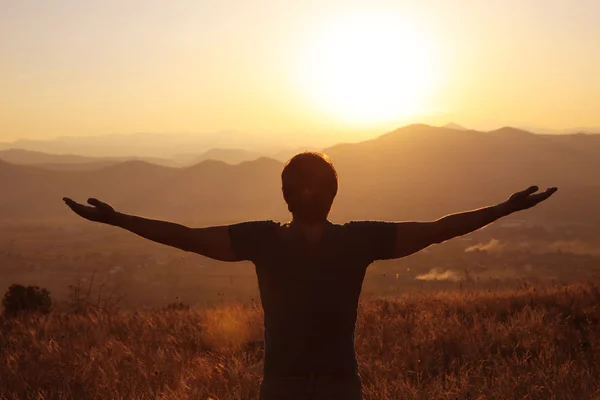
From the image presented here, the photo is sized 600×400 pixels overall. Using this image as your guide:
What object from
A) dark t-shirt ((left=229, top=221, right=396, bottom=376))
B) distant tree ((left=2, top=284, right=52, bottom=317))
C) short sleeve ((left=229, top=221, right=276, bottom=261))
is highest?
short sleeve ((left=229, top=221, right=276, bottom=261))

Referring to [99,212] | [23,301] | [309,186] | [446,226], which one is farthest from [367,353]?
[23,301]

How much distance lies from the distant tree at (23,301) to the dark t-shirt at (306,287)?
29.0ft

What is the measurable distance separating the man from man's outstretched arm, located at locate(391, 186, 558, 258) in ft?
0.04

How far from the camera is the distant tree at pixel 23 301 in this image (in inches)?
411

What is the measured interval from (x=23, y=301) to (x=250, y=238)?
927 cm

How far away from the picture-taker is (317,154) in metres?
2.88

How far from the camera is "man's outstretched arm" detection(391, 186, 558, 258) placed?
2.89m

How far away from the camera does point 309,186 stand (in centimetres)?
280

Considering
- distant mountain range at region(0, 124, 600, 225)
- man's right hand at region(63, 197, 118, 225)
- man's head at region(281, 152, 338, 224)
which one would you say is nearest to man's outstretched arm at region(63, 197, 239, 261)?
man's right hand at region(63, 197, 118, 225)

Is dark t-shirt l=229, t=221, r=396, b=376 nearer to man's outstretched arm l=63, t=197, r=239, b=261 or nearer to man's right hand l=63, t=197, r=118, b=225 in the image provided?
man's outstretched arm l=63, t=197, r=239, b=261

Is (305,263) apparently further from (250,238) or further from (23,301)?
(23,301)

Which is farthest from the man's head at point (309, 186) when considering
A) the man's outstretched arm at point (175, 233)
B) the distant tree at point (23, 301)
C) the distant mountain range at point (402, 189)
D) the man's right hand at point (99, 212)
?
the distant mountain range at point (402, 189)

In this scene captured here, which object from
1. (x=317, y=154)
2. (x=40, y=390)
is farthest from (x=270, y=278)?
(x=40, y=390)

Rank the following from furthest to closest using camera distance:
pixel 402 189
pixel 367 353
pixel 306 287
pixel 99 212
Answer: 1. pixel 402 189
2. pixel 367 353
3. pixel 99 212
4. pixel 306 287
